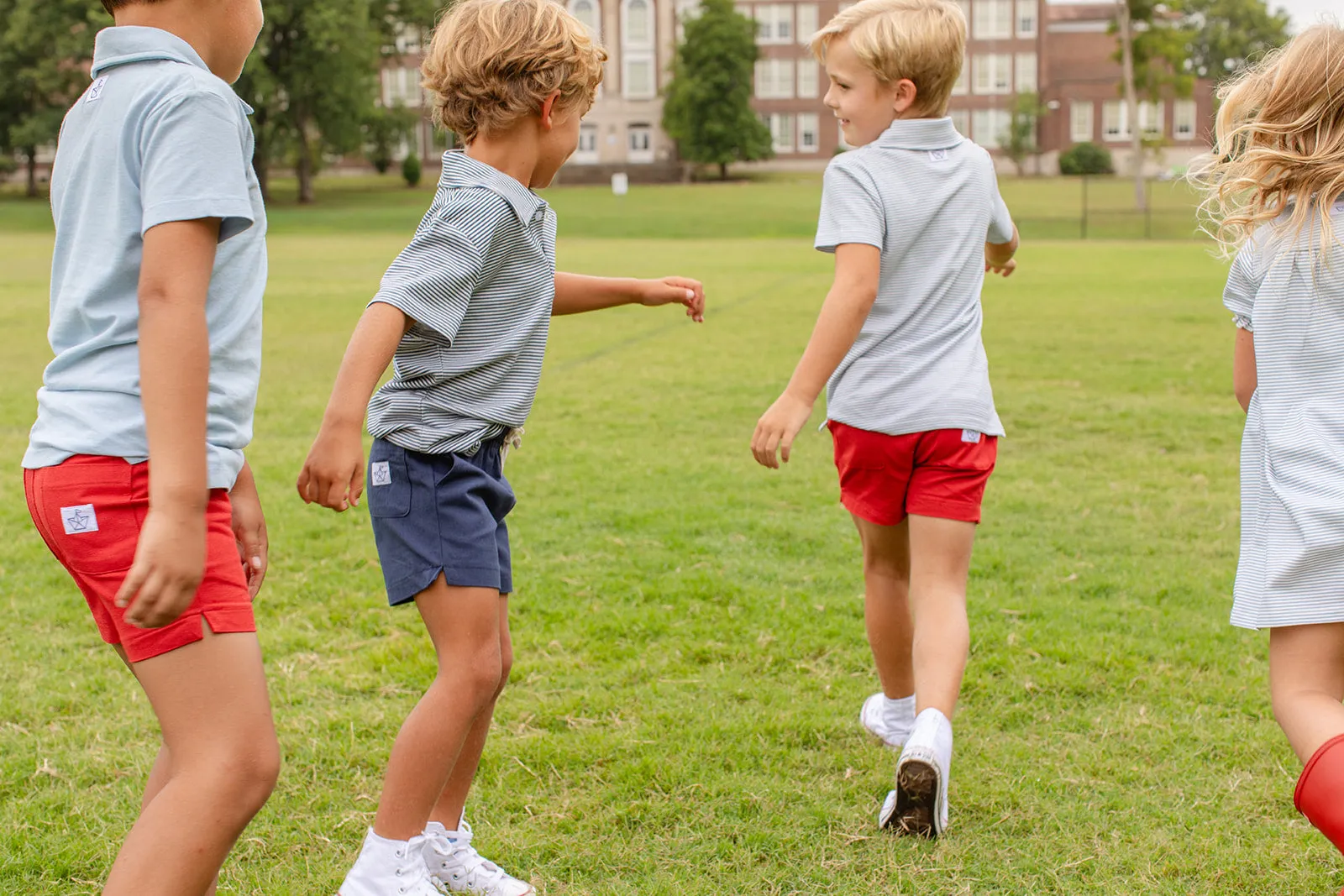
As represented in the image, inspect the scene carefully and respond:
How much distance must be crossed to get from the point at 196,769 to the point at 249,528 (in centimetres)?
51

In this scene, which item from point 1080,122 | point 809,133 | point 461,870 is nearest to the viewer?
point 461,870

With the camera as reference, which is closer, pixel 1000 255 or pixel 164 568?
pixel 164 568

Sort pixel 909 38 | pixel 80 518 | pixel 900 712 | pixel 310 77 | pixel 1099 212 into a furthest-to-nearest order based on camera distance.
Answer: pixel 310 77 → pixel 1099 212 → pixel 900 712 → pixel 909 38 → pixel 80 518

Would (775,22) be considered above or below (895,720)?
above

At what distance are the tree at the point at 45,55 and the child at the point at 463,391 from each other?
46.5 m

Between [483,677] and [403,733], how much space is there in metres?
0.19

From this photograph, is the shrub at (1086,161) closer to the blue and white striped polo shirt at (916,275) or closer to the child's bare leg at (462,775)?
the blue and white striped polo shirt at (916,275)

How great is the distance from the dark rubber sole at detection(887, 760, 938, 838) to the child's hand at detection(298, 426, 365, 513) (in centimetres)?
134

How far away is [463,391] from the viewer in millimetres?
2465

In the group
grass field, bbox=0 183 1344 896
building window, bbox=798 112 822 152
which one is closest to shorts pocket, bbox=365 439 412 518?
grass field, bbox=0 183 1344 896

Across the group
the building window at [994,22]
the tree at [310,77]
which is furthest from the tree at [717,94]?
the tree at [310,77]

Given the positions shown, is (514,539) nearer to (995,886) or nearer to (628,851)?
(628,851)

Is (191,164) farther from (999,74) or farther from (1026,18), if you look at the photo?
(1026,18)

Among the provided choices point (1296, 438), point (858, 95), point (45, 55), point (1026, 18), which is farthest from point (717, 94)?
point (1296, 438)
